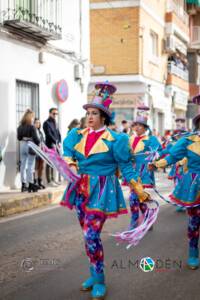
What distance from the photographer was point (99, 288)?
4.92m

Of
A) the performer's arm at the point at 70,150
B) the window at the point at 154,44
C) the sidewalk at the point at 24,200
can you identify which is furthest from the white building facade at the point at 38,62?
the window at the point at 154,44

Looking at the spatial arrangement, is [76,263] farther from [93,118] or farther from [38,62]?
[38,62]

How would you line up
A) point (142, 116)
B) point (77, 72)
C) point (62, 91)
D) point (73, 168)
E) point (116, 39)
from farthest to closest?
point (116, 39) < point (77, 72) < point (62, 91) < point (142, 116) < point (73, 168)

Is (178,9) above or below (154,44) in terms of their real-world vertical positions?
above

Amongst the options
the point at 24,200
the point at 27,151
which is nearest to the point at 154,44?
the point at 27,151

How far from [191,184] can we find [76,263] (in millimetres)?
1612

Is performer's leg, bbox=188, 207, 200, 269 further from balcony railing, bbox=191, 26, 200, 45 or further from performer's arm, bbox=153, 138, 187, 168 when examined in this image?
balcony railing, bbox=191, 26, 200, 45

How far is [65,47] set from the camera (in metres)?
15.5

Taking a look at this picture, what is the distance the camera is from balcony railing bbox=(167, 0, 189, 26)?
27766mm

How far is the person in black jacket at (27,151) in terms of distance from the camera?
11430 millimetres

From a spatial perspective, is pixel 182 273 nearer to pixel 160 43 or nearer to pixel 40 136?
pixel 40 136

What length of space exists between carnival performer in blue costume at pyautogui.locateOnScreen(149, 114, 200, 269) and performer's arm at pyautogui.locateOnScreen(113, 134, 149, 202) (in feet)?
2.74

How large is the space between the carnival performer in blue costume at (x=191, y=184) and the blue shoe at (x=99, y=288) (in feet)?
4.61

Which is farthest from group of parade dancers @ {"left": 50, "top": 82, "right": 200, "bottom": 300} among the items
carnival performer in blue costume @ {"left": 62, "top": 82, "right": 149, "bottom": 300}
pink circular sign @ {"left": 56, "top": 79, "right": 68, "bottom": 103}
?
pink circular sign @ {"left": 56, "top": 79, "right": 68, "bottom": 103}
